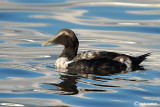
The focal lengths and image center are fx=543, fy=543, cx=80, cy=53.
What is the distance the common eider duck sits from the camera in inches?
542

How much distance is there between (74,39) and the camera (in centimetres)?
1445

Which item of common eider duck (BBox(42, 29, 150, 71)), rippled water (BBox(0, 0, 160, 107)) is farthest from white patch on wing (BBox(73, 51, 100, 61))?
rippled water (BBox(0, 0, 160, 107))

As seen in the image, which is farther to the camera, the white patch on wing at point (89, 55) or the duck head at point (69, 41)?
the duck head at point (69, 41)

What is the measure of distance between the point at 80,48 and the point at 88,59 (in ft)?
11.1

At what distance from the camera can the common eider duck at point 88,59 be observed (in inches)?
542

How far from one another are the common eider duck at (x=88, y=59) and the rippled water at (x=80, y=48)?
383 mm

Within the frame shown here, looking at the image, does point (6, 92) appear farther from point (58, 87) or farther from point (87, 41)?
point (87, 41)

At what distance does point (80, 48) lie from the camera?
17.2 meters

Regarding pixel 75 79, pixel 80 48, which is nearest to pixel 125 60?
pixel 75 79

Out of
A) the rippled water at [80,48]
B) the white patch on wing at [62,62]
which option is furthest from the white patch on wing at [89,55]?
the rippled water at [80,48]

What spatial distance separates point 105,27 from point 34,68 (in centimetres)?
674

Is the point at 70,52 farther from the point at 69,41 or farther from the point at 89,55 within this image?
the point at 89,55

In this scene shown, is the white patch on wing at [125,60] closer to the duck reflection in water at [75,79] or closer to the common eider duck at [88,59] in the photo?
the common eider duck at [88,59]

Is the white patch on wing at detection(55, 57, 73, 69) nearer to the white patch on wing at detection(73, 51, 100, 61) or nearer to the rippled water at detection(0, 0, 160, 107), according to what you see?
the rippled water at detection(0, 0, 160, 107)
